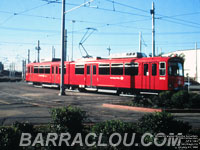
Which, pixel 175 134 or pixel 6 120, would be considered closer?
pixel 175 134

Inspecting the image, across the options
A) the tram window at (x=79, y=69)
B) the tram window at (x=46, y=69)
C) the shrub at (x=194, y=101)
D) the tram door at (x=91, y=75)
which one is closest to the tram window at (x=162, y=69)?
the shrub at (x=194, y=101)

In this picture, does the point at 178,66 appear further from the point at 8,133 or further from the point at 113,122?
the point at 8,133

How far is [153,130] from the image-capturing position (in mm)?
6066

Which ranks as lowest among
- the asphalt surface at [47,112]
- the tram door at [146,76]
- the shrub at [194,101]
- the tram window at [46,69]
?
the asphalt surface at [47,112]

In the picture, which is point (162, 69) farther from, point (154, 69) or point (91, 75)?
point (91, 75)

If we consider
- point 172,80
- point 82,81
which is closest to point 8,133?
point 172,80

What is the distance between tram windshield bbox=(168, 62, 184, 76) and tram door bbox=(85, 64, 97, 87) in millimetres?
8067

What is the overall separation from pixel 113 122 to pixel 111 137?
1.82 feet

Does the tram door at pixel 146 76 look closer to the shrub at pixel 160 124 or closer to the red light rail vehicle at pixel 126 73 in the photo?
the red light rail vehicle at pixel 126 73

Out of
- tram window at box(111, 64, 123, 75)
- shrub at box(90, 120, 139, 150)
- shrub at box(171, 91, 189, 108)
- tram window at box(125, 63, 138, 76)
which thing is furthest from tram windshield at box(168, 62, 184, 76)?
shrub at box(90, 120, 139, 150)

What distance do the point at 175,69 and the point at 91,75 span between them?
8.89 m

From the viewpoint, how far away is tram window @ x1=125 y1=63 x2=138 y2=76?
66.6 ft

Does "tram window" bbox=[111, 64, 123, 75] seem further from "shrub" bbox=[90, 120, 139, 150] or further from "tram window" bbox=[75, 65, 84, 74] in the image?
"shrub" bbox=[90, 120, 139, 150]

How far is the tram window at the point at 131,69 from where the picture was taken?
20.3 m
